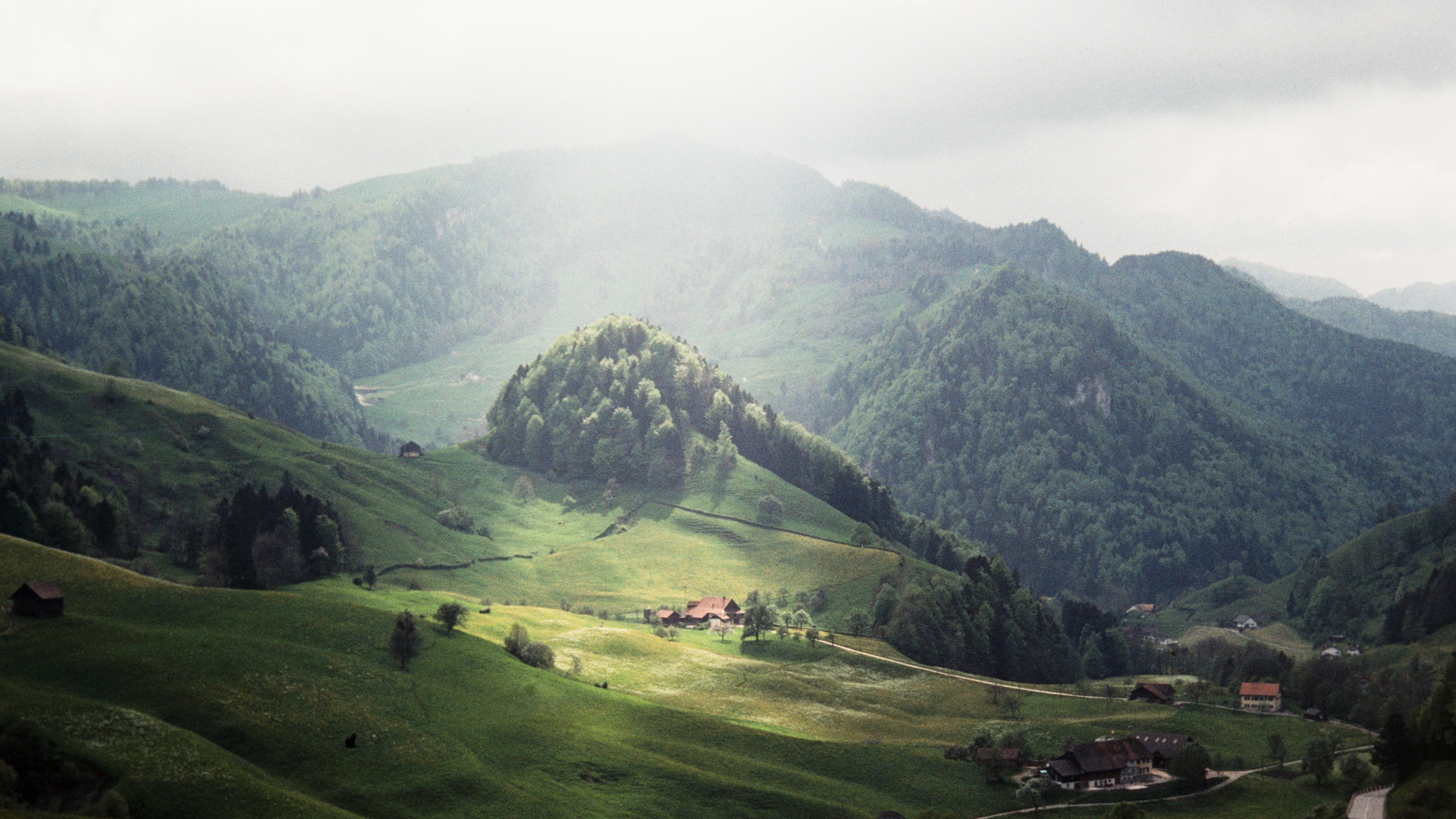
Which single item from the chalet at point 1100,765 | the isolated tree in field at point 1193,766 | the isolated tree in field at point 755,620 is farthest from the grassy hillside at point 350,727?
the isolated tree in field at point 755,620

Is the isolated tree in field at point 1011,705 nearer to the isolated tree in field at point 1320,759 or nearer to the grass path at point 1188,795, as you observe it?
the grass path at point 1188,795

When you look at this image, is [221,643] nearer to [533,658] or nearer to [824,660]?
[533,658]

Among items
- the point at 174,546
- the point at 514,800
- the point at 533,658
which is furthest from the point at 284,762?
the point at 174,546

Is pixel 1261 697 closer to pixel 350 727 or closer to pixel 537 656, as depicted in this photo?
pixel 537 656

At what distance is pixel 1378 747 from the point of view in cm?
12188

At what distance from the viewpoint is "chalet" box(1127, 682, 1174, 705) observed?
577 ft

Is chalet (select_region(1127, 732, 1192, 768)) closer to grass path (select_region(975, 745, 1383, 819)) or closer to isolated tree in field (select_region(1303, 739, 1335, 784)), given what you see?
grass path (select_region(975, 745, 1383, 819))

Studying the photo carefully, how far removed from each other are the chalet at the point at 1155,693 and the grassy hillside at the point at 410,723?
28.8ft

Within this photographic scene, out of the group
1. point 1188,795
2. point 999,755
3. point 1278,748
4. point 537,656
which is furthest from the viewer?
point 537,656

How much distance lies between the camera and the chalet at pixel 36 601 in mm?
108125

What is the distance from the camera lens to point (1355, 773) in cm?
12431

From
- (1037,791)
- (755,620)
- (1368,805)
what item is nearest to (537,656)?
(755,620)

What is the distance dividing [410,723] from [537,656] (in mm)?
37414

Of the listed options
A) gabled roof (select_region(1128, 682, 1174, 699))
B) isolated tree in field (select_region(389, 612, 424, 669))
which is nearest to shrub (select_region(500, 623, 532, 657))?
isolated tree in field (select_region(389, 612, 424, 669))
